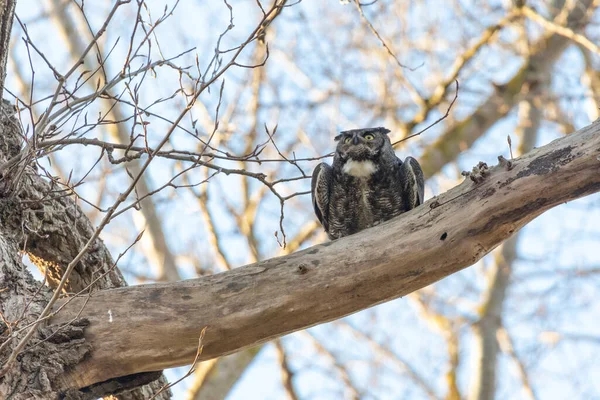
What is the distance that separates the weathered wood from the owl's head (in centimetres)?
136

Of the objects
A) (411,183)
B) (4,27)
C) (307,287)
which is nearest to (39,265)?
(4,27)

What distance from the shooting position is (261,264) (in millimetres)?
3512

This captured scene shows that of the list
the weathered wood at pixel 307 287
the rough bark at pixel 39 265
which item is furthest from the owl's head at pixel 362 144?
the rough bark at pixel 39 265

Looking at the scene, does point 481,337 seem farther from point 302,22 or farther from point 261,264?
point 261,264

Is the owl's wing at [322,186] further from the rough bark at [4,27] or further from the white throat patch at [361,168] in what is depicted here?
the rough bark at [4,27]

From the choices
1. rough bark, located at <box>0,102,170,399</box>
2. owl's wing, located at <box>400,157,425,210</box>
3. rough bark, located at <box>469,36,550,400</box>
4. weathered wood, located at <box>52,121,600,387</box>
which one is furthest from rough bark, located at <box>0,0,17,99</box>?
rough bark, located at <box>469,36,550,400</box>

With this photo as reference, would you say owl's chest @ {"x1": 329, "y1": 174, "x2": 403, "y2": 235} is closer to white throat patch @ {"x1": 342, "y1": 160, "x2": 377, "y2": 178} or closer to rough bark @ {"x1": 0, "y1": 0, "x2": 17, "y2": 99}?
white throat patch @ {"x1": 342, "y1": 160, "x2": 377, "y2": 178}

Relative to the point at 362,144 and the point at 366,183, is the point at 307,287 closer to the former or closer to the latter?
the point at 366,183

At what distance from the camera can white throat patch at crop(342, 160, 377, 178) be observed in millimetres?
4766

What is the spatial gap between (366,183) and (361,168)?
0.34 ft

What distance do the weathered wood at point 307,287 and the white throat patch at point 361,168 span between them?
130 centimetres

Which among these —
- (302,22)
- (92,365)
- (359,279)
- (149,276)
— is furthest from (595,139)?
(149,276)

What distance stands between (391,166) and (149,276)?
4.99 meters

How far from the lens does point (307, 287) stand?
3383mm
